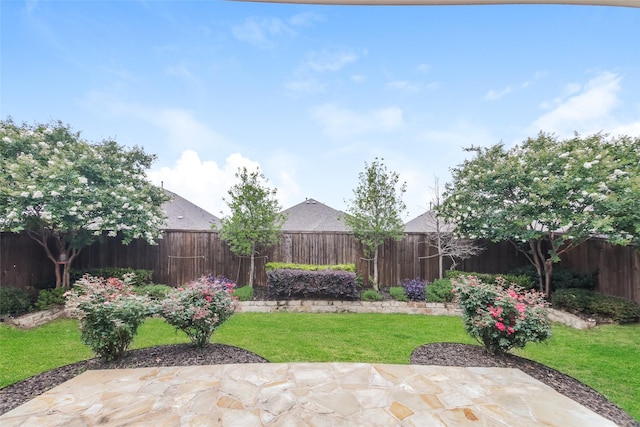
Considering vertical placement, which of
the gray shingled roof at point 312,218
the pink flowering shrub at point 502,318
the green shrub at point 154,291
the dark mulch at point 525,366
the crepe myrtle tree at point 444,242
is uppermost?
the gray shingled roof at point 312,218

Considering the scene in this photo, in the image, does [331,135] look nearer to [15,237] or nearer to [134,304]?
[134,304]

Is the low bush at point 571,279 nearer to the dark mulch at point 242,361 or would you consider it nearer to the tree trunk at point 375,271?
the tree trunk at point 375,271

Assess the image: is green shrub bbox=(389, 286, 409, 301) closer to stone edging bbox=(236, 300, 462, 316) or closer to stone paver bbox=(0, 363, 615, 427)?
stone edging bbox=(236, 300, 462, 316)

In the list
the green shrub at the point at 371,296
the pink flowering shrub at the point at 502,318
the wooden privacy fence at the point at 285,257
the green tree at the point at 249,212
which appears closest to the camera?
the pink flowering shrub at the point at 502,318

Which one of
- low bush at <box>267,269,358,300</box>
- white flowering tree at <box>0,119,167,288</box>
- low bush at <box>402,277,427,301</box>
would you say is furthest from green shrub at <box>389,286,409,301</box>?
white flowering tree at <box>0,119,167,288</box>

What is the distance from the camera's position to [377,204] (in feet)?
22.8

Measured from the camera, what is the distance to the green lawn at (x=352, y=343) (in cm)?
316

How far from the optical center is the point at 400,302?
19.9ft

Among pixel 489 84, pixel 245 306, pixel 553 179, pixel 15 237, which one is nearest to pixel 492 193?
pixel 553 179

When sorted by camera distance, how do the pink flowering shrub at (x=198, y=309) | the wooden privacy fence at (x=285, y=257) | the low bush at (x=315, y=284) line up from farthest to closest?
1. the wooden privacy fence at (x=285, y=257)
2. the low bush at (x=315, y=284)
3. the pink flowering shrub at (x=198, y=309)

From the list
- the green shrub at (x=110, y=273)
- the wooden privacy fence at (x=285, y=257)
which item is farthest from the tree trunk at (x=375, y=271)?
the green shrub at (x=110, y=273)

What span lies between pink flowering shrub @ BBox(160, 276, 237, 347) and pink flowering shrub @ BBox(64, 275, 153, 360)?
245mm

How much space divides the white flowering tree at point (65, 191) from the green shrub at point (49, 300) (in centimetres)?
38

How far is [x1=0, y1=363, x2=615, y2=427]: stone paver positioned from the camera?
216 centimetres
